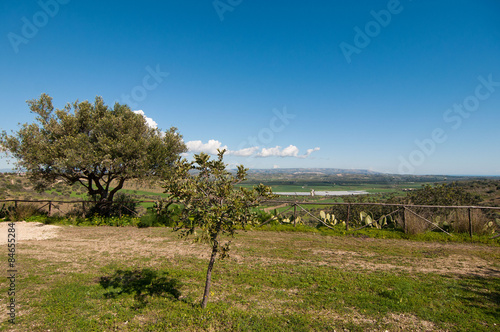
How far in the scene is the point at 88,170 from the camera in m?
12.6

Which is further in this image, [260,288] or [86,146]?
[86,146]

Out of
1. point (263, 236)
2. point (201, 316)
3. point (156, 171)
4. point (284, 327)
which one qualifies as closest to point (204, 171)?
point (201, 316)

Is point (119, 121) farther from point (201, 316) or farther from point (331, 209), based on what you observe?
point (331, 209)

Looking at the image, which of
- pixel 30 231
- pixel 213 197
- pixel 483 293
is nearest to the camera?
pixel 213 197

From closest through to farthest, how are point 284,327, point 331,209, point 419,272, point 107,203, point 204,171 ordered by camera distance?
point 284,327 < point 204,171 < point 419,272 < point 107,203 < point 331,209

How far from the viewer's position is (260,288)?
5.59 metres

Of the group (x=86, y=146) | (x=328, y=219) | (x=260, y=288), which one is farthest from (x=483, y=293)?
(x=86, y=146)

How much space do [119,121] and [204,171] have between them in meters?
10.8

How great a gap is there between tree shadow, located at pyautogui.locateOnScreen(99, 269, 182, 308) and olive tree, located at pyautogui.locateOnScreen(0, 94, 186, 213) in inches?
298

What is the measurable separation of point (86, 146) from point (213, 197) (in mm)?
11287

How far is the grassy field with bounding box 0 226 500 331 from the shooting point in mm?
4254

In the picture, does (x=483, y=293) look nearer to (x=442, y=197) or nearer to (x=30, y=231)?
(x=442, y=197)

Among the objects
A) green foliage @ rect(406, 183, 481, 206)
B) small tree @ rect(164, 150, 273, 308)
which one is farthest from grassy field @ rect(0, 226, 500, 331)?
green foliage @ rect(406, 183, 481, 206)

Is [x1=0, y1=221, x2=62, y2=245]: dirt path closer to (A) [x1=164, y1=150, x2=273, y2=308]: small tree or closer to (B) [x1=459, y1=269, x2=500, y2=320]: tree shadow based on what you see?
(A) [x1=164, y1=150, x2=273, y2=308]: small tree
